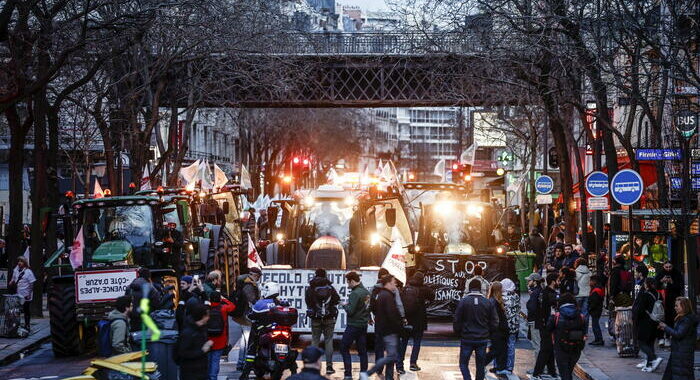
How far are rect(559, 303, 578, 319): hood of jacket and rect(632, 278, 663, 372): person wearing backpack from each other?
108 inches

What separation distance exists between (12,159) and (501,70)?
1346cm

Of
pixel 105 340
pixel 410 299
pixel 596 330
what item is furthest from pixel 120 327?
pixel 596 330

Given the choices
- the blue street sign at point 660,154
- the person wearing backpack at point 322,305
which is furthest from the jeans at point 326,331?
the blue street sign at point 660,154

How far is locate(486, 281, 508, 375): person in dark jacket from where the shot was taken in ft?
59.9

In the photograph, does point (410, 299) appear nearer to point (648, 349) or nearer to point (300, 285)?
point (300, 285)

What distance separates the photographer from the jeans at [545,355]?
18.7 meters

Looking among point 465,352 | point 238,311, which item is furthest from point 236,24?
point 465,352

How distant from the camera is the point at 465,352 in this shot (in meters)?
17.6

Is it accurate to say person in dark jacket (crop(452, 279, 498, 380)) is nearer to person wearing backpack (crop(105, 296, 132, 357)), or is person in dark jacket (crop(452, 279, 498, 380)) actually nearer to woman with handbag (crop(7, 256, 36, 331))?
person wearing backpack (crop(105, 296, 132, 357))

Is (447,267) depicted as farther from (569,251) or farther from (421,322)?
(421,322)

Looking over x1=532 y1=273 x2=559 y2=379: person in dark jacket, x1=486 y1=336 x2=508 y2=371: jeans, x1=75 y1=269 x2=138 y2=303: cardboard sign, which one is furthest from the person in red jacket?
x1=75 y1=269 x2=138 y2=303: cardboard sign

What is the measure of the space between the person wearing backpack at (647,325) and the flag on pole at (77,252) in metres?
10.2

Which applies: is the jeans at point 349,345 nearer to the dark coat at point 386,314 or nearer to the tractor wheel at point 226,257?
the dark coat at point 386,314

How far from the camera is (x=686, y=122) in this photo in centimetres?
2286
